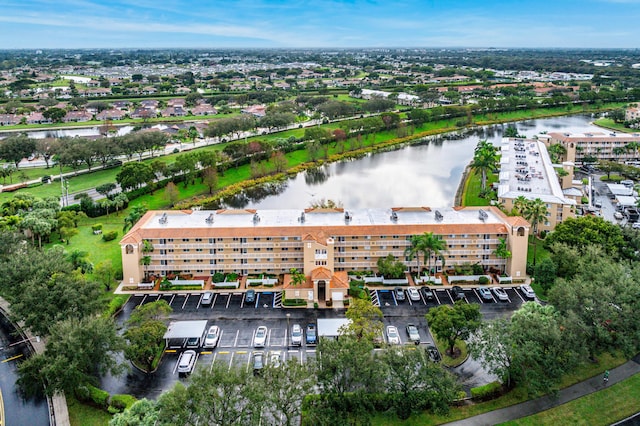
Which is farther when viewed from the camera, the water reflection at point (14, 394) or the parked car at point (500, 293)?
the parked car at point (500, 293)

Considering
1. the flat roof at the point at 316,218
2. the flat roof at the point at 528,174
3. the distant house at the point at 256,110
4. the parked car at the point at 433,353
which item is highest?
the distant house at the point at 256,110

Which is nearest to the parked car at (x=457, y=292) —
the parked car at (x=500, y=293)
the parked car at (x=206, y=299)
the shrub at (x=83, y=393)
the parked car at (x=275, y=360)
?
the parked car at (x=500, y=293)

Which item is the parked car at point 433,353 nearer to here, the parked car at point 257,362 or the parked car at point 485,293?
the parked car at point 485,293

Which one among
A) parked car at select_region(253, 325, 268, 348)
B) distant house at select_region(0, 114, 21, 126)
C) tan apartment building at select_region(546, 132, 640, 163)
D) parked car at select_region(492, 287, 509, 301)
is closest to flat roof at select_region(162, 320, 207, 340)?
parked car at select_region(253, 325, 268, 348)

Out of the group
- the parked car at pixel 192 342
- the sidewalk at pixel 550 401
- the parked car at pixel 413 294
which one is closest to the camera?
the sidewalk at pixel 550 401

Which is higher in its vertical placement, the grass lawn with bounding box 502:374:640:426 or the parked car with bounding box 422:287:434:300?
the parked car with bounding box 422:287:434:300

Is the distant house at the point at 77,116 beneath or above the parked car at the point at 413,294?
above

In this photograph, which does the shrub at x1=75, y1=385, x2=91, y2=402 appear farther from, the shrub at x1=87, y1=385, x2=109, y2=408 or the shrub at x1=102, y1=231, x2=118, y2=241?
the shrub at x1=102, y1=231, x2=118, y2=241
